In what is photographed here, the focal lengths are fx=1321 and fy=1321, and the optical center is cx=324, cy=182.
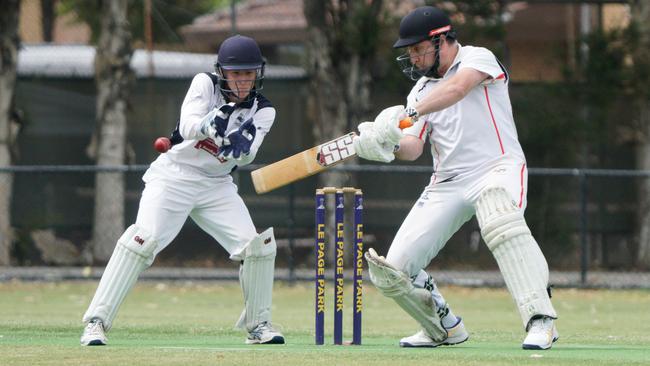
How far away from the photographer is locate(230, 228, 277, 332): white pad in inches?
311

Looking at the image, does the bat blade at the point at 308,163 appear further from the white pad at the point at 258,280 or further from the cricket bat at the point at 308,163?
the white pad at the point at 258,280

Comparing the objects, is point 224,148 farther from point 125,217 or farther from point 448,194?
point 125,217

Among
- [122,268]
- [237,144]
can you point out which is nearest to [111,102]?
[122,268]

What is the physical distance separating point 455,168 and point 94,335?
2.26 meters

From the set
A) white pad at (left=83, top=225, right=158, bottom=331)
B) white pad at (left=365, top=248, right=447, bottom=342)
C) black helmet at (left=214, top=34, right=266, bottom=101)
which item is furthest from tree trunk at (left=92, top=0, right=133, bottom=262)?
white pad at (left=365, top=248, right=447, bottom=342)

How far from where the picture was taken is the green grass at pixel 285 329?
22.4ft

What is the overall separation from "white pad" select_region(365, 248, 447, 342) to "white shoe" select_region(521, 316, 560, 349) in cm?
69

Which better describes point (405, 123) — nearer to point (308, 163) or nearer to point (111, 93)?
point (308, 163)

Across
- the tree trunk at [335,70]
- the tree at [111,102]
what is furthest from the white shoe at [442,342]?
the tree at [111,102]

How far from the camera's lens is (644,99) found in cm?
1565

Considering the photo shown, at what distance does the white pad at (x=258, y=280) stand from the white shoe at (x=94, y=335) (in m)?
0.88

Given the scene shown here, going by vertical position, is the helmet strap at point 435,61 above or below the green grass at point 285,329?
above

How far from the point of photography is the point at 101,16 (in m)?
15.9

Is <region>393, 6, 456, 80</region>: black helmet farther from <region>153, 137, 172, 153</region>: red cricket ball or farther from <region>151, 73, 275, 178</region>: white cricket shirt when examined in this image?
<region>153, 137, 172, 153</region>: red cricket ball
